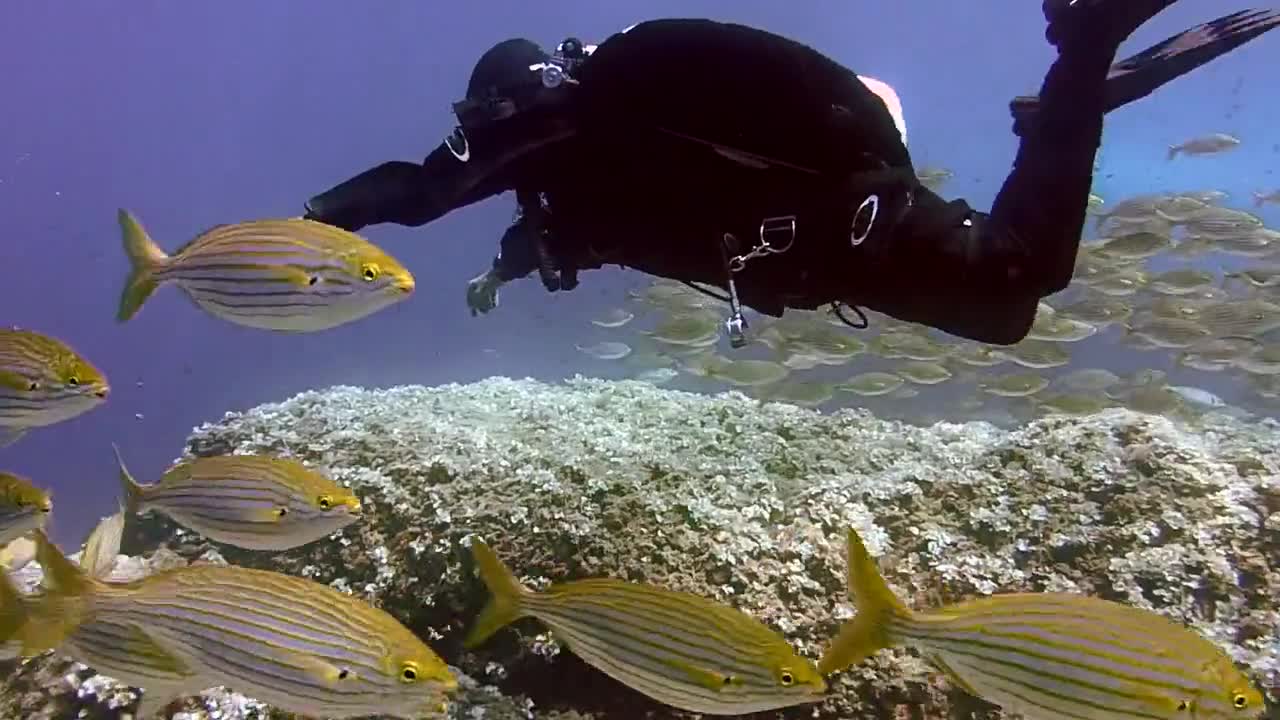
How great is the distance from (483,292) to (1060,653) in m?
3.49

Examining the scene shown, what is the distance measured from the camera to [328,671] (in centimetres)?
194

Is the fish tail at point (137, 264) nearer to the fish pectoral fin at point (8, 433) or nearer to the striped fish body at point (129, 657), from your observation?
the fish pectoral fin at point (8, 433)

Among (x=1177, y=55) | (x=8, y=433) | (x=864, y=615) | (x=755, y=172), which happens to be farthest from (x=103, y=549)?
(x=1177, y=55)

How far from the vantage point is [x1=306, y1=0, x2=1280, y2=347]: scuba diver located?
3.16 metres

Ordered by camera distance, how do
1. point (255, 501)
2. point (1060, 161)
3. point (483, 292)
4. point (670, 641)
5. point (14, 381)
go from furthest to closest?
point (483, 292)
point (1060, 161)
point (255, 501)
point (14, 381)
point (670, 641)

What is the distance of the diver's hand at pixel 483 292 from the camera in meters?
4.50

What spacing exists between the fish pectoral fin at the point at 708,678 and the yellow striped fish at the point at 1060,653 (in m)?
0.25

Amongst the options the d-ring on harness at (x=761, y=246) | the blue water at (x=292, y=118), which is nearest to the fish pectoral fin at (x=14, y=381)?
the d-ring on harness at (x=761, y=246)

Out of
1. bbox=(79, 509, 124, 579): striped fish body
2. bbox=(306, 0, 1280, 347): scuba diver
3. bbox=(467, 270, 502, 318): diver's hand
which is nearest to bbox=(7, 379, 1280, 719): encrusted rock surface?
bbox=(79, 509, 124, 579): striped fish body

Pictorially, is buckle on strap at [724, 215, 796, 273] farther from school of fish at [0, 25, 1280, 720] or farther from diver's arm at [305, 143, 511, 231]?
school of fish at [0, 25, 1280, 720]

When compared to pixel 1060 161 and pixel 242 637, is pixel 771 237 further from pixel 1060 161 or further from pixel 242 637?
pixel 242 637

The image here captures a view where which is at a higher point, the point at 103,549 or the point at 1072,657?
the point at 1072,657

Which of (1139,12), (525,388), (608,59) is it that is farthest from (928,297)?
(525,388)

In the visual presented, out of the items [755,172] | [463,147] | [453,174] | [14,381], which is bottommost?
[14,381]
